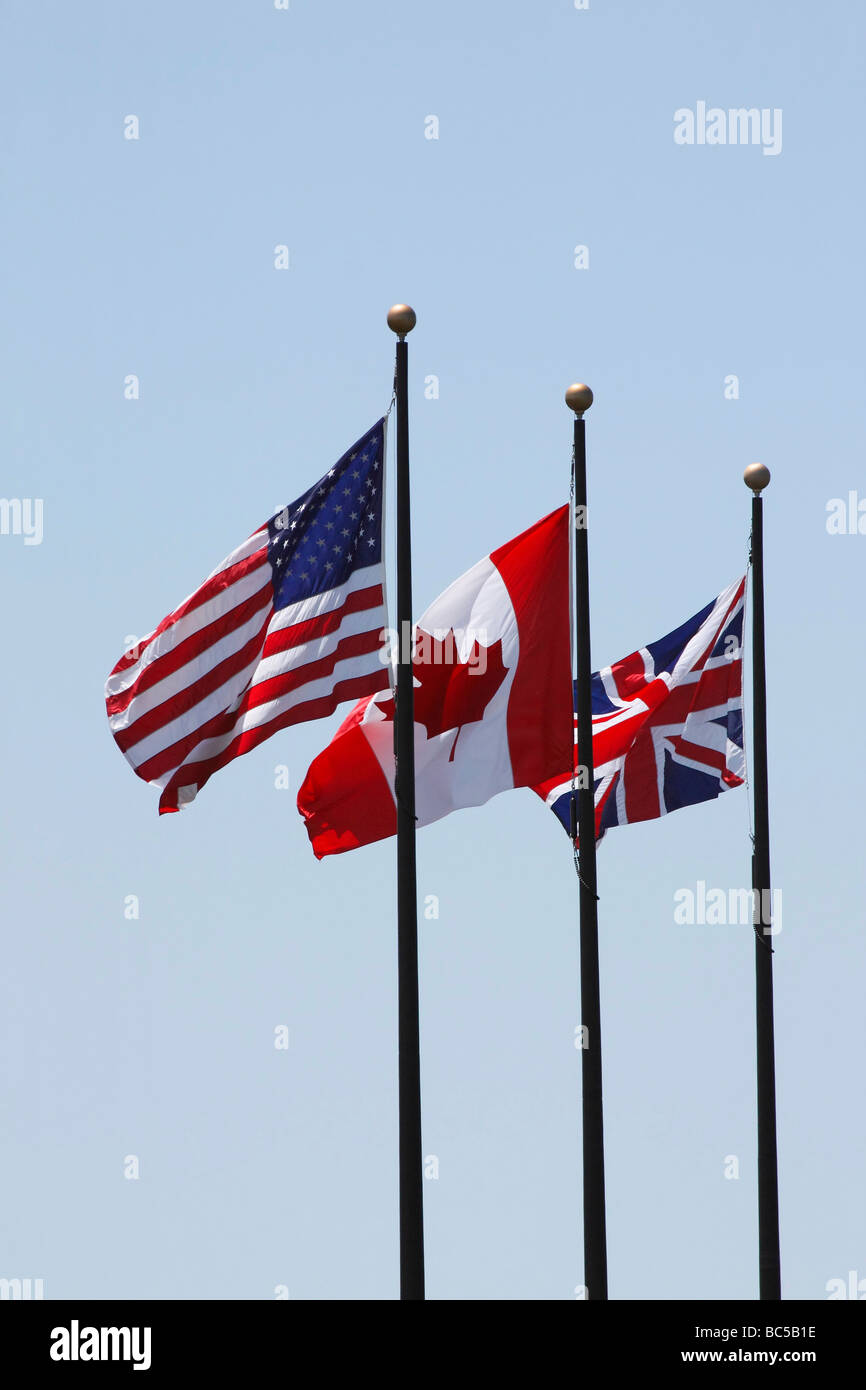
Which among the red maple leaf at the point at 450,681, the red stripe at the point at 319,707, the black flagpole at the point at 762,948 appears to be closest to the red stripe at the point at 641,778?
the black flagpole at the point at 762,948

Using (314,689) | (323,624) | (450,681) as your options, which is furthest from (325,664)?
(450,681)

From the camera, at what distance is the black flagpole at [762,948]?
77.7 ft

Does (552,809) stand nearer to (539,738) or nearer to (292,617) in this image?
(539,738)

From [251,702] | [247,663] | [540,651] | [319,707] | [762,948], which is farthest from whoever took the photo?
[762,948]

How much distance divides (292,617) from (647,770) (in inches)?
169

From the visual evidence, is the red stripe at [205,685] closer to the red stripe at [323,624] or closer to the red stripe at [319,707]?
the red stripe at [323,624]

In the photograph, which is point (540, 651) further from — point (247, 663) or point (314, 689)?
point (247, 663)

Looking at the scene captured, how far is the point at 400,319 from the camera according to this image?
73.6 ft

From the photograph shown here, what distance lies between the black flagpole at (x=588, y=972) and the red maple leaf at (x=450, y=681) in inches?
33.2

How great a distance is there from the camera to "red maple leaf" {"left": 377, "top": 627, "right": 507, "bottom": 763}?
23391 mm

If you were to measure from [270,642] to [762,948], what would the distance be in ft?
18.9

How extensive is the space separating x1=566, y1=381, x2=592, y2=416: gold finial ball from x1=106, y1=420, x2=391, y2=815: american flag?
8.22 feet

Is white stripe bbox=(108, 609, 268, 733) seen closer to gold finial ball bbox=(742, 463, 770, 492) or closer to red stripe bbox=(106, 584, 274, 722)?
red stripe bbox=(106, 584, 274, 722)
